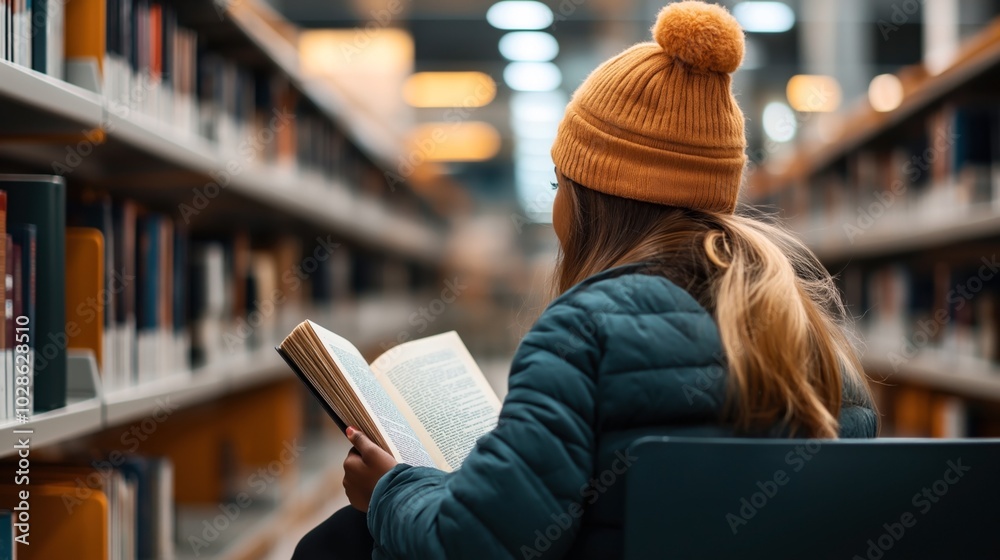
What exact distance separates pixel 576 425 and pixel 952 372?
2.47 m

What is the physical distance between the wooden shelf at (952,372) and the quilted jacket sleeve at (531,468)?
1488 mm

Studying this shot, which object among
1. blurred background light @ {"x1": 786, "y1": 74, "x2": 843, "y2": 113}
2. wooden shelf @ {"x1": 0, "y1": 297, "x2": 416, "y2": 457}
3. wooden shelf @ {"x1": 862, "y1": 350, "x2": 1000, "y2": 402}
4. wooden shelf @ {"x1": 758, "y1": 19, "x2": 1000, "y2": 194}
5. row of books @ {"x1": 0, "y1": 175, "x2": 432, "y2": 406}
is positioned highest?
blurred background light @ {"x1": 786, "y1": 74, "x2": 843, "y2": 113}

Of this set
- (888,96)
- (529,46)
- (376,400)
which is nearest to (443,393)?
(376,400)

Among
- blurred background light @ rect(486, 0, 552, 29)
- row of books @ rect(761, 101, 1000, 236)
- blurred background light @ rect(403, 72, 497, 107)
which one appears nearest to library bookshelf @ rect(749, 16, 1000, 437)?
row of books @ rect(761, 101, 1000, 236)

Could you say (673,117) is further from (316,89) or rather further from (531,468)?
(316,89)

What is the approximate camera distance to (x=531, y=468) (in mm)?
1005

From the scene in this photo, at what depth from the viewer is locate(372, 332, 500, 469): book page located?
4.50 feet

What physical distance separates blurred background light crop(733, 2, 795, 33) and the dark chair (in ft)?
23.8

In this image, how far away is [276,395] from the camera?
11.9 ft

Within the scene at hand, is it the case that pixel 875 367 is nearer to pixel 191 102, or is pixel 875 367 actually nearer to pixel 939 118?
pixel 939 118

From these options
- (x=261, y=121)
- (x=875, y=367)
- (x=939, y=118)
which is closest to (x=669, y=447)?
(x=261, y=121)

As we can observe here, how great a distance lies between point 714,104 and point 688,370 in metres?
0.41

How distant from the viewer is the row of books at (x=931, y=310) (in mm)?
3000

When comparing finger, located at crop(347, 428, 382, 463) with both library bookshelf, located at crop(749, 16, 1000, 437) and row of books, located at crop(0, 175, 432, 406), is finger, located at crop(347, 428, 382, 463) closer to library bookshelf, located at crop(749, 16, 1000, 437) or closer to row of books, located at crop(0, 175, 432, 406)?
row of books, located at crop(0, 175, 432, 406)
